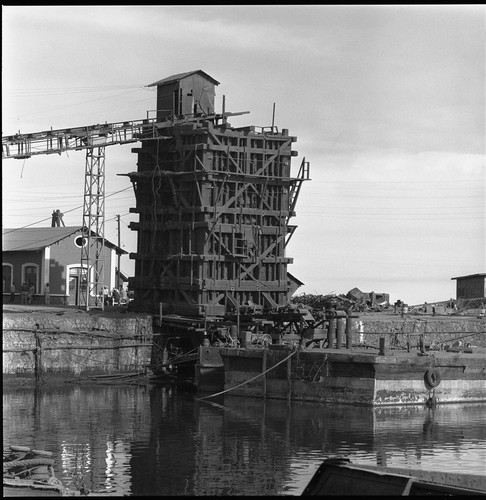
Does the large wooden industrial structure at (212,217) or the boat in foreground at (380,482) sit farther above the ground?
the large wooden industrial structure at (212,217)

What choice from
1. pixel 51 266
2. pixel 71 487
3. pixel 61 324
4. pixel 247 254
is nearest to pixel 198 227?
pixel 247 254

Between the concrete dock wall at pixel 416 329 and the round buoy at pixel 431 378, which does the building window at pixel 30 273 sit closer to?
the concrete dock wall at pixel 416 329

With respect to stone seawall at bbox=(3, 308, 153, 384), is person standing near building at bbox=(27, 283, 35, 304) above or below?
above

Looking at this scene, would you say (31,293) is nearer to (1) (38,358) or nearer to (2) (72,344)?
(2) (72,344)

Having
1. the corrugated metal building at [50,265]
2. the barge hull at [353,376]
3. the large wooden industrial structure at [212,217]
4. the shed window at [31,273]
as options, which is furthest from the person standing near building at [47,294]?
the barge hull at [353,376]

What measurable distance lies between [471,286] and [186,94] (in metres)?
33.4

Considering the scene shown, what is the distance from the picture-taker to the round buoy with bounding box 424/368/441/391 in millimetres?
38719

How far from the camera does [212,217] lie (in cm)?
4772

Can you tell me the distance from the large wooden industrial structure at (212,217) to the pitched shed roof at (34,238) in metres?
8.59

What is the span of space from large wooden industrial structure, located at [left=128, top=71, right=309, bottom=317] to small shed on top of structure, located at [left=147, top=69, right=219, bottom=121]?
120 cm

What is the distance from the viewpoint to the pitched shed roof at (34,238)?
189 ft

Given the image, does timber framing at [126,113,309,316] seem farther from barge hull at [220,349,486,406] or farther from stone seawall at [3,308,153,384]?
barge hull at [220,349,486,406]

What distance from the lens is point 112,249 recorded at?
61062 mm

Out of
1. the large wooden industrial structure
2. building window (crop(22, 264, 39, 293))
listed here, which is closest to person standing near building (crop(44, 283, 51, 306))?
building window (crop(22, 264, 39, 293))
